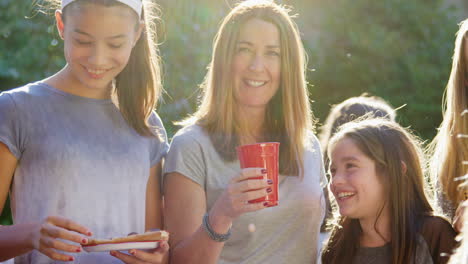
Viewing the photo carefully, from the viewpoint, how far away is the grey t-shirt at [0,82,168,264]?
2711 millimetres

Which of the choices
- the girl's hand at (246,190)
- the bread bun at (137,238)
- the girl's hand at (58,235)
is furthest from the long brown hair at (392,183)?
the girl's hand at (58,235)

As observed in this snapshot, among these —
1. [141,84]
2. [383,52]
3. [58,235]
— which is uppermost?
[383,52]

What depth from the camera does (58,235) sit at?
2312 mm

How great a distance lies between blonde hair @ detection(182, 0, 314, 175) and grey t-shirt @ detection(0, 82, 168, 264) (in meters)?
0.46

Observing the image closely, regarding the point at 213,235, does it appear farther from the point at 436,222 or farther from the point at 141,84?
the point at 436,222

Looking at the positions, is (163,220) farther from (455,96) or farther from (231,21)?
(455,96)

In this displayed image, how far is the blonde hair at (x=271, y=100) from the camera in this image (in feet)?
11.0

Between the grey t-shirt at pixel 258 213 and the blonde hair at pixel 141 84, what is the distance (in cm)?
20

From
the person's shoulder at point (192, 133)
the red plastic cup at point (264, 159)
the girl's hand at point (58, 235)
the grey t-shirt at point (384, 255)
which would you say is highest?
the person's shoulder at point (192, 133)

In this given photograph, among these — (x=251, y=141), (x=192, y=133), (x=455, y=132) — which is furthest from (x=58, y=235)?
Answer: (x=455, y=132)

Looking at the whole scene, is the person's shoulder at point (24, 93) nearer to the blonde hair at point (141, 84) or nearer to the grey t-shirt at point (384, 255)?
the blonde hair at point (141, 84)

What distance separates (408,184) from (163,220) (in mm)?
1307

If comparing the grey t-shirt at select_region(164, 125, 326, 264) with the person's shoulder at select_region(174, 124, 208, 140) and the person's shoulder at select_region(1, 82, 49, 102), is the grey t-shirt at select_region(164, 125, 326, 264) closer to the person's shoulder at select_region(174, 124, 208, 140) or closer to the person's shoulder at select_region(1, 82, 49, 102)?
the person's shoulder at select_region(174, 124, 208, 140)

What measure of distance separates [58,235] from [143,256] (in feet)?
1.31
